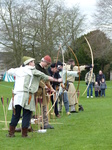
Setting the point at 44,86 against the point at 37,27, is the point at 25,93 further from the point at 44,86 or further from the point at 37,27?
the point at 37,27

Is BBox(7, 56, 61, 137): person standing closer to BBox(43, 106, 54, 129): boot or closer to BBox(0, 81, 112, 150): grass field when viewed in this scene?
BBox(0, 81, 112, 150): grass field

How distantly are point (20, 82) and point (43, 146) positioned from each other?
1.55m

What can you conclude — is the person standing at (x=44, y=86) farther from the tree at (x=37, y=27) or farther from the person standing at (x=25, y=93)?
the tree at (x=37, y=27)

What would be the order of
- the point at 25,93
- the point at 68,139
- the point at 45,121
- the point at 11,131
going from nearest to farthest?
the point at 68,139, the point at 25,93, the point at 11,131, the point at 45,121

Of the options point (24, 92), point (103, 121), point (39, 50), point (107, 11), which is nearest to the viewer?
point (24, 92)

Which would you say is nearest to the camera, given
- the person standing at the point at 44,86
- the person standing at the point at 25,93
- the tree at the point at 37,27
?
the person standing at the point at 25,93

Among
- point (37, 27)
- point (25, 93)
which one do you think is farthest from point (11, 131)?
point (37, 27)

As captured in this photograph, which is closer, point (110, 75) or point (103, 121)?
point (103, 121)

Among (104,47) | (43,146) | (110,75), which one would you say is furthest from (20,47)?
(43,146)

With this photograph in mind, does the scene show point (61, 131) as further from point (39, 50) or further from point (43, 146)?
point (39, 50)

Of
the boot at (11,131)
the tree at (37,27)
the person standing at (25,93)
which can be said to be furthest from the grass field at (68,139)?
the tree at (37,27)

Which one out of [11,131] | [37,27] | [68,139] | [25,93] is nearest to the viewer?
[68,139]

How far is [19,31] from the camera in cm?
3947

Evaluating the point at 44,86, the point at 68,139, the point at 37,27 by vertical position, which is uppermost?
the point at 37,27
